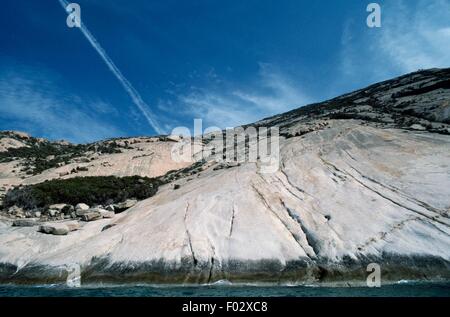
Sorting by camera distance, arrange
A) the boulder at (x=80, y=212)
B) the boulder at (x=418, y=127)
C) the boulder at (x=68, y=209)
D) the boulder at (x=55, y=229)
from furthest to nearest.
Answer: the boulder at (x=418, y=127) → the boulder at (x=68, y=209) → the boulder at (x=80, y=212) → the boulder at (x=55, y=229)

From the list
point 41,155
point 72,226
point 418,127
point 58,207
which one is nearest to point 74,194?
point 58,207

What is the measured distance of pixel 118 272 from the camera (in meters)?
21.3

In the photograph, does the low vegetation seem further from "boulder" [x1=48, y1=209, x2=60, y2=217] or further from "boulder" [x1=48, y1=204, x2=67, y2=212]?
"boulder" [x1=48, y1=209, x2=60, y2=217]

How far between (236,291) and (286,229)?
6.56 meters

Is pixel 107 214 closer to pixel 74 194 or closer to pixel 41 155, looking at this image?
pixel 74 194

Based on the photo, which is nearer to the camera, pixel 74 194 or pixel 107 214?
pixel 107 214

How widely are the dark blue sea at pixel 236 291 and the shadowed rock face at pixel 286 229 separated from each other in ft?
3.06

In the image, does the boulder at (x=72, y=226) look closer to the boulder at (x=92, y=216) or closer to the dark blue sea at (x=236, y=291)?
the boulder at (x=92, y=216)

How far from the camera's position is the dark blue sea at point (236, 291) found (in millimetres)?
17062

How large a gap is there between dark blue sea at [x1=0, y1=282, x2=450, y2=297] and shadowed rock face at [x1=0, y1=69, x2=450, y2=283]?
0.93 m

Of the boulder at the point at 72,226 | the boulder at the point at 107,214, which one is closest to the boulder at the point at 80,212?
the boulder at the point at 107,214

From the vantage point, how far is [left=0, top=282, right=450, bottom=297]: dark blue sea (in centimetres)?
1706

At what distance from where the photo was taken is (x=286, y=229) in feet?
77.1
